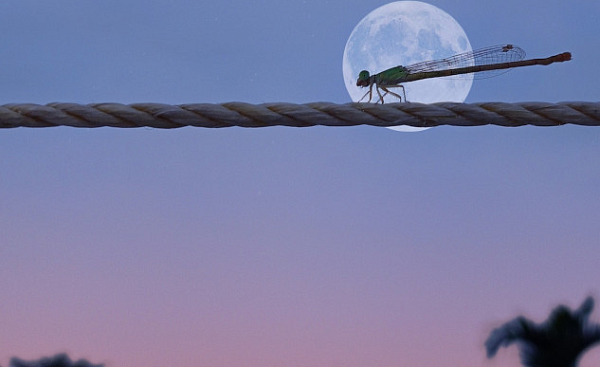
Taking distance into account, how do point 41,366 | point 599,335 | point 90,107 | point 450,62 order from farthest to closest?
1. point 41,366
2. point 599,335
3. point 450,62
4. point 90,107

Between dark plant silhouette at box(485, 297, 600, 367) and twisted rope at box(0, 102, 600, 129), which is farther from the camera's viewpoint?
dark plant silhouette at box(485, 297, 600, 367)

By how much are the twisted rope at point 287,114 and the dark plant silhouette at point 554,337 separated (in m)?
20.0

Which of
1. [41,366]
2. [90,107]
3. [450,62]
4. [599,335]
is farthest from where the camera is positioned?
[41,366]

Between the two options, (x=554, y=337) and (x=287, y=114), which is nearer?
(x=287, y=114)

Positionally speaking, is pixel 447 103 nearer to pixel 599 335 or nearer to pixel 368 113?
pixel 368 113

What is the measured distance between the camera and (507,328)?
74.5 feet

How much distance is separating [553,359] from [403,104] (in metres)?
22.1

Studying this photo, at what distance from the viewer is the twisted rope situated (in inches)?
78.1

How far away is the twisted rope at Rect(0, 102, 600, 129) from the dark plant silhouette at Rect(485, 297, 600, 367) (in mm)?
20023

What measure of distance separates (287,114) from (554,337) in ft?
72.6

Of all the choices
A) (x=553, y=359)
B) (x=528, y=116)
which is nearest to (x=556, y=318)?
(x=553, y=359)

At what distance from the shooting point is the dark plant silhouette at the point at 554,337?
21812mm

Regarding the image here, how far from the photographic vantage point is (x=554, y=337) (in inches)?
887

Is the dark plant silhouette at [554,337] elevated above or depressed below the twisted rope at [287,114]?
below
